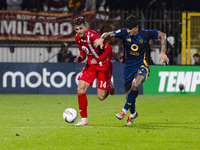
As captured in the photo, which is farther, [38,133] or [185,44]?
[185,44]

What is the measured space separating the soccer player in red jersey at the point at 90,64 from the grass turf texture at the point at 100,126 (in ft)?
1.89

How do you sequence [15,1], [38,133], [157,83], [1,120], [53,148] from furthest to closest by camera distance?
[15,1]
[157,83]
[1,120]
[38,133]
[53,148]

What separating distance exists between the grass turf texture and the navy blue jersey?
109cm

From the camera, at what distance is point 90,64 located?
983 cm

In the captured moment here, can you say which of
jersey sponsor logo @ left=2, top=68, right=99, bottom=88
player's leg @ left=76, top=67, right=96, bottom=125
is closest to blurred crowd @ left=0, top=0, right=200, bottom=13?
jersey sponsor logo @ left=2, top=68, right=99, bottom=88

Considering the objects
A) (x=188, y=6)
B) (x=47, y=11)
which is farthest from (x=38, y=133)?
(x=188, y=6)

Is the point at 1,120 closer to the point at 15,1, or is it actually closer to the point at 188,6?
the point at 15,1

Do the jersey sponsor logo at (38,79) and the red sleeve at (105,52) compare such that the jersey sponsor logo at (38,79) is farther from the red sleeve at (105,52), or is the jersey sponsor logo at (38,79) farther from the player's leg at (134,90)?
the player's leg at (134,90)

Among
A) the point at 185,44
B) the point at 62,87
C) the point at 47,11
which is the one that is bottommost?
the point at 62,87

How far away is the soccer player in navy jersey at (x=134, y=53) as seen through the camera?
9328mm

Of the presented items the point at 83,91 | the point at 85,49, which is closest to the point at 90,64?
the point at 85,49

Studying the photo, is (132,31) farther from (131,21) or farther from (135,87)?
(135,87)

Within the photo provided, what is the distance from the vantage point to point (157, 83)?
17.9 metres

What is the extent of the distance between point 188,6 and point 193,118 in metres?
11.3
